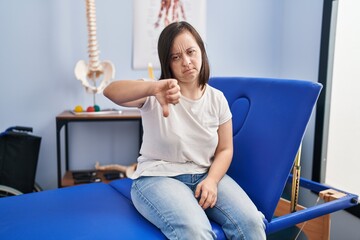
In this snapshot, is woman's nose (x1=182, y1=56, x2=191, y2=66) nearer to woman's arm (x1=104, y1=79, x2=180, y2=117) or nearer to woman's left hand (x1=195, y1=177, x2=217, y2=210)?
woman's arm (x1=104, y1=79, x2=180, y2=117)

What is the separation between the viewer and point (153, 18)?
212 centimetres

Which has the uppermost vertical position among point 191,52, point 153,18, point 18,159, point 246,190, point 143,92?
point 153,18

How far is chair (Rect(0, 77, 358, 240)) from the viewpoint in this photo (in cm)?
90

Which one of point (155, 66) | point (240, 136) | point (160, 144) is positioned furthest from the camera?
point (155, 66)

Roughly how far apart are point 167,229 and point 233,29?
68.6 inches

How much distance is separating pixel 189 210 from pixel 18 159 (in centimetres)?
126

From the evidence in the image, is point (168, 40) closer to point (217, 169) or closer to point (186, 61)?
point (186, 61)

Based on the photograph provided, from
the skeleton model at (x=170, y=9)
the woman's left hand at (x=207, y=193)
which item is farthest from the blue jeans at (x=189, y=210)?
the skeleton model at (x=170, y=9)

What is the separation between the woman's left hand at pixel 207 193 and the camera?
0.95 metres

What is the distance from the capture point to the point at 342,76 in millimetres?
1780

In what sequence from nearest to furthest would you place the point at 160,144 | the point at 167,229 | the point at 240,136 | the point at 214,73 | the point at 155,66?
the point at 167,229, the point at 160,144, the point at 240,136, the point at 155,66, the point at 214,73

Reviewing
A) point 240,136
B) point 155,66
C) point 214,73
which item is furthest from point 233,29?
point 240,136

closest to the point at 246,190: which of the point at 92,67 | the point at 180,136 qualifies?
the point at 180,136

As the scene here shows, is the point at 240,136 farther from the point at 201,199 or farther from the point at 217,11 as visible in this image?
the point at 217,11
